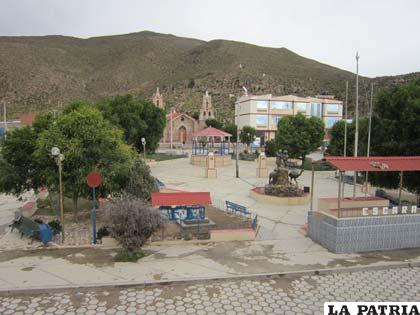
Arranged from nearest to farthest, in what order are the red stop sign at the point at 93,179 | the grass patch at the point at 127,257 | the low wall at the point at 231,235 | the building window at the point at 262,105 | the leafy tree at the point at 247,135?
the grass patch at the point at 127,257 < the red stop sign at the point at 93,179 < the low wall at the point at 231,235 < the leafy tree at the point at 247,135 < the building window at the point at 262,105

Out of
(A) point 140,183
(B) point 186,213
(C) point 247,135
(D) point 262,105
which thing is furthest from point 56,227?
(D) point 262,105

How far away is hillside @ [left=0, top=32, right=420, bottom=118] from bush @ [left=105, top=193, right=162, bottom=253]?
72523 mm

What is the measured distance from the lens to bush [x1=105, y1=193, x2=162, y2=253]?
10.8 m

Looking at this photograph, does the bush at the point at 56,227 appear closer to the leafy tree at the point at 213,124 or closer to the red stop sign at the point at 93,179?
the red stop sign at the point at 93,179

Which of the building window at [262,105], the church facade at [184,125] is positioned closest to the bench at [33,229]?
the building window at [262,105]

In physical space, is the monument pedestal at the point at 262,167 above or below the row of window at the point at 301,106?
below

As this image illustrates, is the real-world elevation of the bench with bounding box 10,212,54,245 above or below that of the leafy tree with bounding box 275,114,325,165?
below

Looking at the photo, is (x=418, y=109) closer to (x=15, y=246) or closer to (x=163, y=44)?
(x=15, y=246)

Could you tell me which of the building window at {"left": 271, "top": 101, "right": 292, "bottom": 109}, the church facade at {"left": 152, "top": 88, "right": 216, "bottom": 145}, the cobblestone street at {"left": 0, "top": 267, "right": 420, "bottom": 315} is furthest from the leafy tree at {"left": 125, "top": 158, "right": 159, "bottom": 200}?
the church facade at {"left": 152, "top": 88, "right": 216, "bottom": 145}

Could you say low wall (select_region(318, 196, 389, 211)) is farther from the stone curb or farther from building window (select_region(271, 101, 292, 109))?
building window (select_region(271, 101, 292, 109))

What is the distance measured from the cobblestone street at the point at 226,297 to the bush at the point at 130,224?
183 centimetres

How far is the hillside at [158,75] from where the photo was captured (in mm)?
98062

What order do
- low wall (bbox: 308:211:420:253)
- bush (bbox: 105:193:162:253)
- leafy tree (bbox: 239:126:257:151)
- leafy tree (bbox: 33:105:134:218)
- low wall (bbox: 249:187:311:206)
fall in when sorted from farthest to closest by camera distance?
leafy tree (bbox: 239:126:257:151)
low wall (bbox: 249:187:311:206)
leafy tree (bbox: 33:105:134:218)
low wall (bbox: 308:211:420:253)
bush (bbox: 105:193:162:253)

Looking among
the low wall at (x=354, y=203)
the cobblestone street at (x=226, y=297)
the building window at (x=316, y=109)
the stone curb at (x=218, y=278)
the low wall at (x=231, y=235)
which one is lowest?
the cobblestone street at (x=226, y=297)
